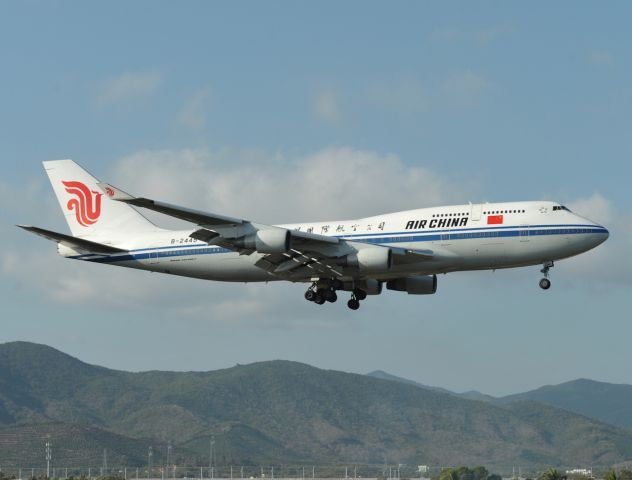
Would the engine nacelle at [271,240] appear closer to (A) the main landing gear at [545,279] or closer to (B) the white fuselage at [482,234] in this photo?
(B) the white fuselage at [482,234]

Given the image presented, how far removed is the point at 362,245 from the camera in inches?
2403

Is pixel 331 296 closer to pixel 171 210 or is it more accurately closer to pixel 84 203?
pixel 171 210

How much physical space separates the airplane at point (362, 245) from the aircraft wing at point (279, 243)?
0.20 ft

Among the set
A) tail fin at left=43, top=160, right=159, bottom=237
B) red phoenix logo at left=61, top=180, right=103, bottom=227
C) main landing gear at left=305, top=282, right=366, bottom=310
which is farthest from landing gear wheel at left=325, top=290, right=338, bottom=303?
red phoenix logo at left=61, top=180, right=103, bottom=227

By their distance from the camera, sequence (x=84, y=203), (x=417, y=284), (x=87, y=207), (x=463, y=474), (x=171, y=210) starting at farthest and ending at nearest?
(x=463, y=474) → (x=84, y=203) → (x=87, y=207) → (x=417, y=284) → (x=171, y=210)

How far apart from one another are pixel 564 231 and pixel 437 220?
7377 millimetres

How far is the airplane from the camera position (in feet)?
194

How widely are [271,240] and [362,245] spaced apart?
5.62 m

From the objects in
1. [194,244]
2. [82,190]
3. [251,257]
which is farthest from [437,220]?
[82,190]

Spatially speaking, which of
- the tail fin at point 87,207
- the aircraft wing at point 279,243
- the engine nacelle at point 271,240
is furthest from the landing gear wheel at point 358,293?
the tail fin at point 87,207

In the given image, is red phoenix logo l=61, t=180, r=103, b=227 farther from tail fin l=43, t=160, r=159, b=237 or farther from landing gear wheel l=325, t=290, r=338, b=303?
landing gear wheel l=325, t=290, r=338, b=303

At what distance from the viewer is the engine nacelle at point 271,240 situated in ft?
195

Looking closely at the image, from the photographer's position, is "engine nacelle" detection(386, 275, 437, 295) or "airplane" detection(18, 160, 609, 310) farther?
"engine nacelle" detection(386, 275, 437, 295)

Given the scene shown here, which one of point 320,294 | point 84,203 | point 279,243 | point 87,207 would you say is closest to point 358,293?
point 320,294
